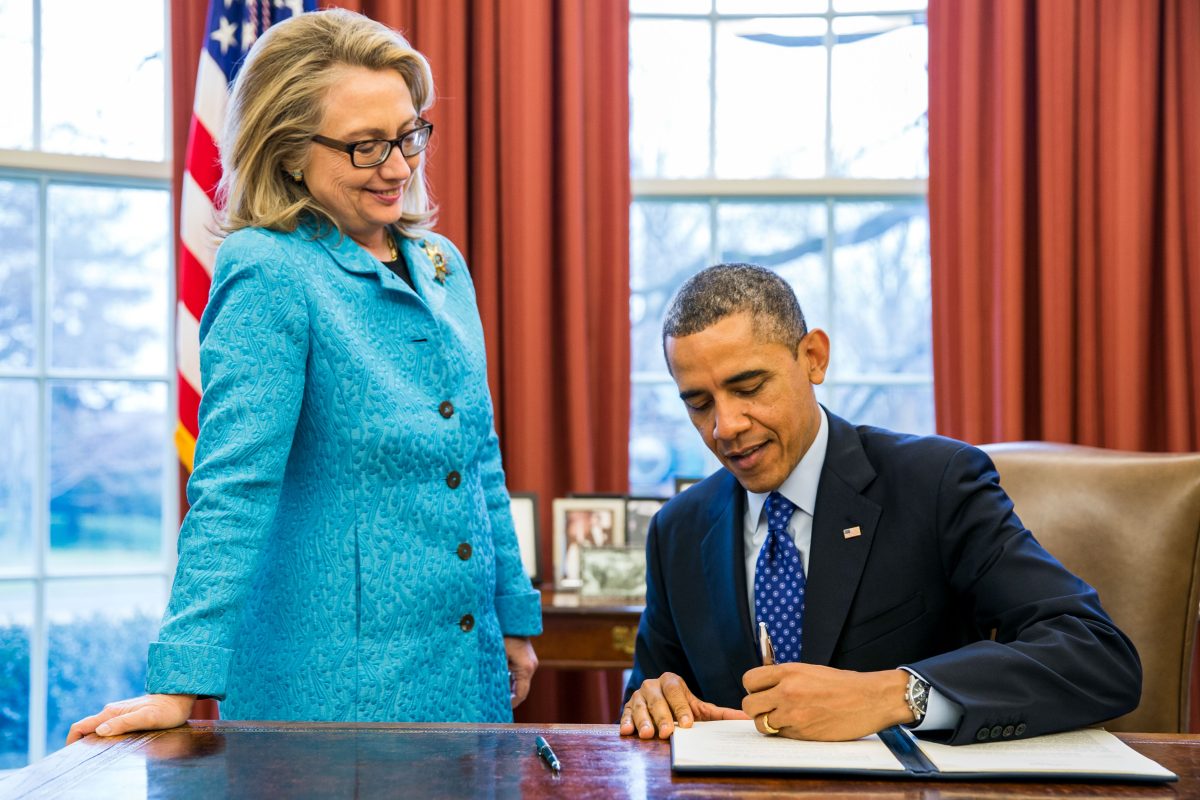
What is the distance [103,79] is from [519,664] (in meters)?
2.66

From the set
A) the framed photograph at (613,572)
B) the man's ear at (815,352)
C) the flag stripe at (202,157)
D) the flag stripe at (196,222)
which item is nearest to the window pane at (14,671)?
the flag stripe at (196,222)

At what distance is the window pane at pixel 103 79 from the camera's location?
3719 mm

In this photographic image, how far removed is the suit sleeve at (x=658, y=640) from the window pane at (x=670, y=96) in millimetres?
2222

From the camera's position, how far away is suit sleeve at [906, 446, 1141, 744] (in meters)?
1.39

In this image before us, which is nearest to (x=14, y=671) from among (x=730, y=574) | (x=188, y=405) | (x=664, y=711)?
(x=188, y=405)

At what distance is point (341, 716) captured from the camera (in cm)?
174

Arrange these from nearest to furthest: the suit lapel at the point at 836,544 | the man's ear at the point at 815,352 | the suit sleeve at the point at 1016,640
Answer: the suit sleeve at the point at 1016,640 < the suit lapel at the point at 836,544 < the man's ear at the point at 815,352

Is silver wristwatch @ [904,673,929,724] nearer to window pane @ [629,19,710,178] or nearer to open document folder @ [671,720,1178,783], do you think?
open document folder @ [671,720,1178,783]

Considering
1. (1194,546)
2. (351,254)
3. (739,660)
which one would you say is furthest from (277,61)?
(1194,546)

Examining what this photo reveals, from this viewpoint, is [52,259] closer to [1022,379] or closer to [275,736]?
[275,736]

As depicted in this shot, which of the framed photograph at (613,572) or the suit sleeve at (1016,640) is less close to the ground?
the suit sleeve at (1016,640)

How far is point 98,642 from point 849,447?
2818 millimetres

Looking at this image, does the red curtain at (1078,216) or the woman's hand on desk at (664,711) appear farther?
the red curtain at (1078,216)

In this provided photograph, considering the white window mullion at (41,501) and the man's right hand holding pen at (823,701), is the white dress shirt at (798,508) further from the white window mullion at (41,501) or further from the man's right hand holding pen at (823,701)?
the white window mullion at (41,501)
